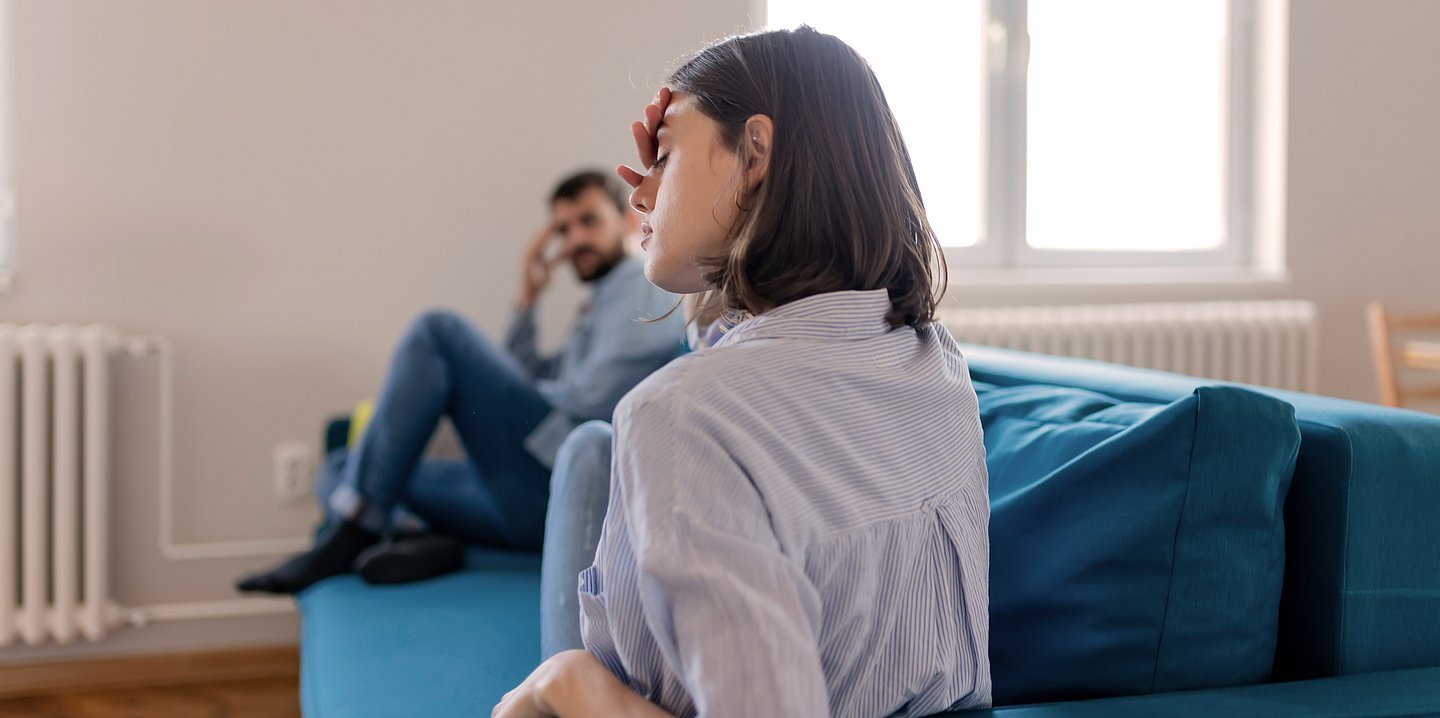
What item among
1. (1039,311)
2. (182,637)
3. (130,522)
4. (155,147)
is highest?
(155,147)

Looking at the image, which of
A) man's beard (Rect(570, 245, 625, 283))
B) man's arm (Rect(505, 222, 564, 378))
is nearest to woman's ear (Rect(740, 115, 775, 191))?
man's beard (Rect(570, 245, 625, 283))

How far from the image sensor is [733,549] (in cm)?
64

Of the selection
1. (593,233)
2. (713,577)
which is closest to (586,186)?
(593,233)

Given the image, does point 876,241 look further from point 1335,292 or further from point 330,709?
point 1335,292

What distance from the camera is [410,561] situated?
193 cm

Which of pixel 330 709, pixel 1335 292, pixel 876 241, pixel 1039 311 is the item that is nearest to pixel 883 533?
pixel 876 241

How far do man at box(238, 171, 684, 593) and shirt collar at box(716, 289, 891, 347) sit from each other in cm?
130

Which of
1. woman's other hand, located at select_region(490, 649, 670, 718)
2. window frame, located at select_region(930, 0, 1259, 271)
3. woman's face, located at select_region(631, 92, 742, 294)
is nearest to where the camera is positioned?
woman's other hand, located at select_region(490, 649, 670, 718)

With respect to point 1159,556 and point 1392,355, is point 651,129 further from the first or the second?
point 1392,355

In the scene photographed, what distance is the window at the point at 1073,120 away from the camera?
3.25 m

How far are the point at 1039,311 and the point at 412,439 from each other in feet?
5.51

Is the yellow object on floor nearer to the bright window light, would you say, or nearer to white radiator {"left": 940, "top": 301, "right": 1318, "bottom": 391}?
white radiator {"left": 940, "top": 301, "right": 1318, "bottom": 391}

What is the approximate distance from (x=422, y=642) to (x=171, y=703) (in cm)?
124

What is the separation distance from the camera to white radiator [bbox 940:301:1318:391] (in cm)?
300
